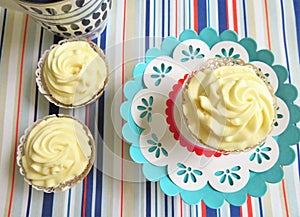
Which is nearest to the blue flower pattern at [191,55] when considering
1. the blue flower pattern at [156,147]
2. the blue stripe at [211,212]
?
the blue flower pattern at [156,147]

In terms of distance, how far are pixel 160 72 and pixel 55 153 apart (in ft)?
0.66

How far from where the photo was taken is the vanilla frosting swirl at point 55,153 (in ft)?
2.07

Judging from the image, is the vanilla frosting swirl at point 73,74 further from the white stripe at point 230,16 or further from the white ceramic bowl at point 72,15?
the white stripe at point 230,16

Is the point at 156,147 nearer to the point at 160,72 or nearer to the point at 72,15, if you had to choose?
the point at 160,72

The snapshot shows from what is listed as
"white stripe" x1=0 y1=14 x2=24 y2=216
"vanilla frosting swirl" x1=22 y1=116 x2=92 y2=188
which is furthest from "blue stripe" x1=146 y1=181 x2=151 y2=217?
"white stripe" x1=0 y1=14 x2=24 y2=216

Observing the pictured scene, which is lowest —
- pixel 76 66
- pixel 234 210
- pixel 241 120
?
pixel 234 210

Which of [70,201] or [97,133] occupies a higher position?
[97,133]

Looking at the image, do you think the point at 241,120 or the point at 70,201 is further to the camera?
the point at 70,201

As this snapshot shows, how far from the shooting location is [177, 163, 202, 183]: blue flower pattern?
2.10 feet

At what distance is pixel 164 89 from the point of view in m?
0.67

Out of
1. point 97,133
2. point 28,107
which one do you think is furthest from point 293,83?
point 28,107

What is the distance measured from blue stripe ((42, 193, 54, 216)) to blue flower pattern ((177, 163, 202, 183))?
0.69 feet

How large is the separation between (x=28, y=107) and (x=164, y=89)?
0.23 m

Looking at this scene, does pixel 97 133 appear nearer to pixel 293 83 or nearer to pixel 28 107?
pixel 28 107
